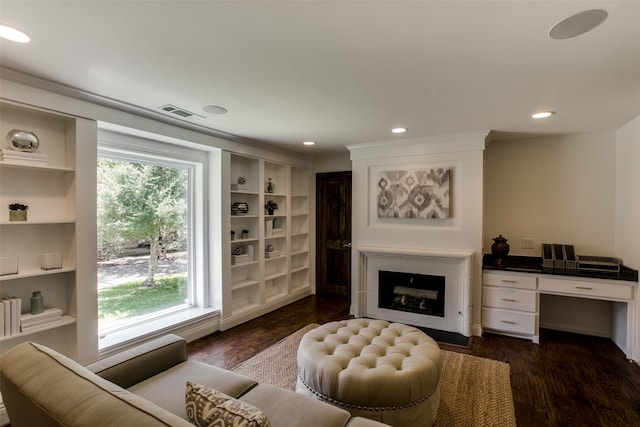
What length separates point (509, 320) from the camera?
134 inches

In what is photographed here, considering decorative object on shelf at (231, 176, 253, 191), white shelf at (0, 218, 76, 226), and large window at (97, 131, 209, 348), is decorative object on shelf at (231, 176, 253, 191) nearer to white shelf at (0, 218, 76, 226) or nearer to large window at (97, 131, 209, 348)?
large window at (97, 131, 209, 348)

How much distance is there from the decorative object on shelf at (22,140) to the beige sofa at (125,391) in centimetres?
160

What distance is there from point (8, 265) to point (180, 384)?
1.56m

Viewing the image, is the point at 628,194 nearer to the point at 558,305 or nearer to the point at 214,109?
the point at 558,305

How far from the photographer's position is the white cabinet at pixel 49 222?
222cm

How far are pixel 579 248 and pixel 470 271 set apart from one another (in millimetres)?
1350

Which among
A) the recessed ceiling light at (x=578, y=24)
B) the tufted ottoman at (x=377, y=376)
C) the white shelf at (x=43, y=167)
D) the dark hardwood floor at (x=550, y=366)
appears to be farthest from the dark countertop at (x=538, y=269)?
the white shelf at (x=43, y=167)

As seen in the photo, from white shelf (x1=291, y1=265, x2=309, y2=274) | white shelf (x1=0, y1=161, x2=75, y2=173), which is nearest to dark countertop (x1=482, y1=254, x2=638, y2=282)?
white shelf (x1=291, y1=265, x2=309, y2=274)

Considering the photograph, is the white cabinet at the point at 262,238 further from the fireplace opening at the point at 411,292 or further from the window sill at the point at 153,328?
the fireplace opening at the point at 411,292

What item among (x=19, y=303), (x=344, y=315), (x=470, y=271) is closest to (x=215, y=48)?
(x=19, y=303)

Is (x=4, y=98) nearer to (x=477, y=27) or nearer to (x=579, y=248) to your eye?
(x=477, y=27)

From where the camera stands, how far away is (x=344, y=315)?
422 cm

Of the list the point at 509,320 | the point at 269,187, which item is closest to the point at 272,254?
the point at 269,187

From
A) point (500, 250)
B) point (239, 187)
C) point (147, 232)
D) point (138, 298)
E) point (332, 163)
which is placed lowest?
point (138, 298)
